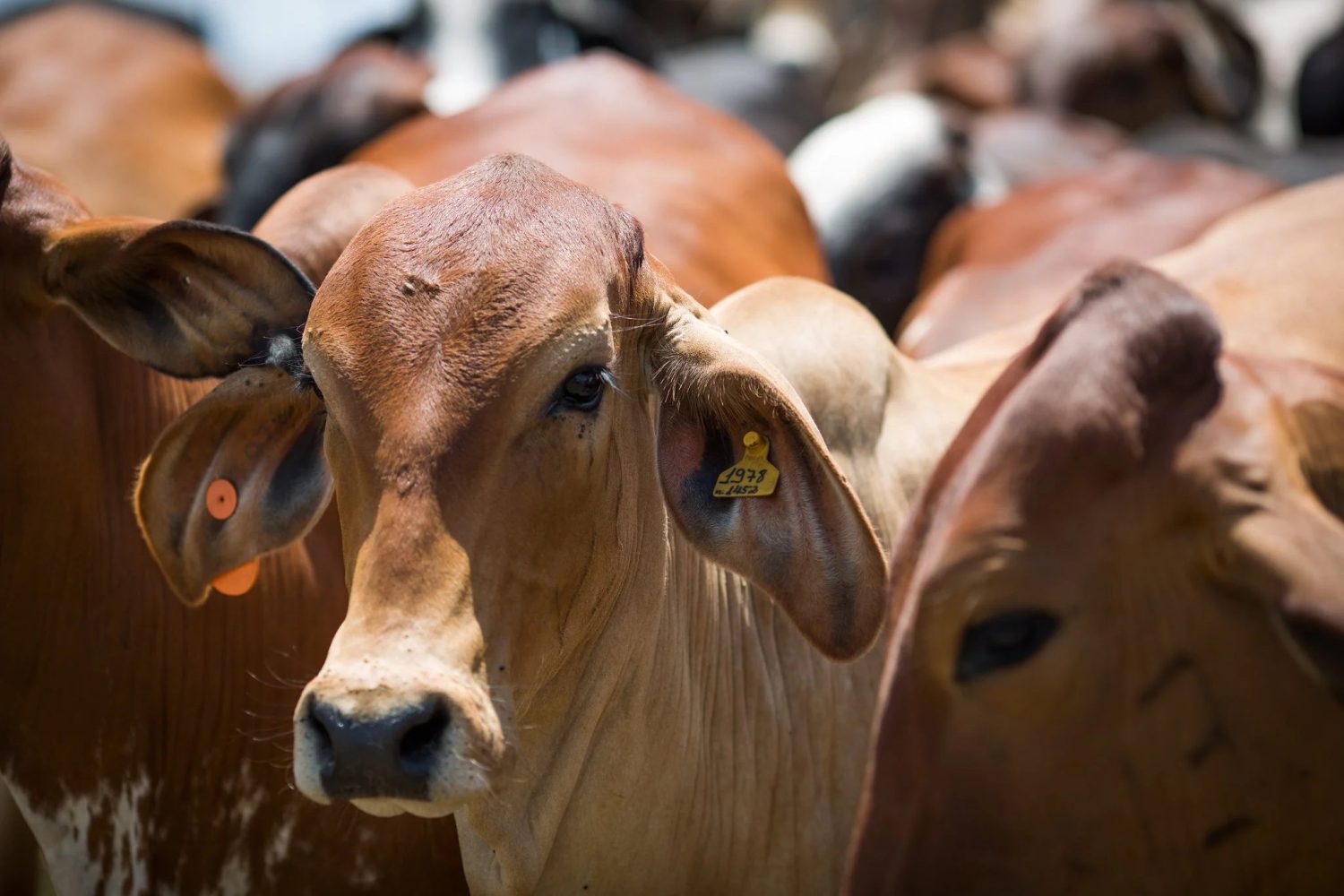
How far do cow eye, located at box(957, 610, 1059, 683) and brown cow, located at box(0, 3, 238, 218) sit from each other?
448cm

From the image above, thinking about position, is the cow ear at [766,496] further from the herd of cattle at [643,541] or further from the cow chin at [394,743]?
the cow chin at [394,743]

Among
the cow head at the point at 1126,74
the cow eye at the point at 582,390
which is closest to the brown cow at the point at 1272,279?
the cow eye at the point at 582,390

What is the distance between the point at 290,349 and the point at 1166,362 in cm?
154

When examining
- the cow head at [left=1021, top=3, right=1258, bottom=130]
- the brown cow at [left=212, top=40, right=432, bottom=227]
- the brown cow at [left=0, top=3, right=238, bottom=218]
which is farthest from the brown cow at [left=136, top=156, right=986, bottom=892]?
the cow head at [left=1021, top=3, right=1258, bottom=130]

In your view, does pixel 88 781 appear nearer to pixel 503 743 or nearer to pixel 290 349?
pixel 290 349

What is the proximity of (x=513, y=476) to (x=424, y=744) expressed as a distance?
420mm

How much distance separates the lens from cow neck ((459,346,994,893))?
2881 millimetres

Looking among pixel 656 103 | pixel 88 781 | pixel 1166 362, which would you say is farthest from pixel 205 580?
pixel 656 103

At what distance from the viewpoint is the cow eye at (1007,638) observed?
222cm

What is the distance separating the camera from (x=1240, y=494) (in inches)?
84.7

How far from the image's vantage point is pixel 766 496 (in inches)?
109

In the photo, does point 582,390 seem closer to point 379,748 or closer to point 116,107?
point 379,748

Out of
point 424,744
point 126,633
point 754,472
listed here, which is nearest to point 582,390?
point 754,472

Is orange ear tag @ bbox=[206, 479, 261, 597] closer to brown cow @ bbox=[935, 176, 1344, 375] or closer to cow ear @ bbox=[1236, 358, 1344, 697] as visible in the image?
brown cow @ bbox=[935, 176, 1344, 375]
